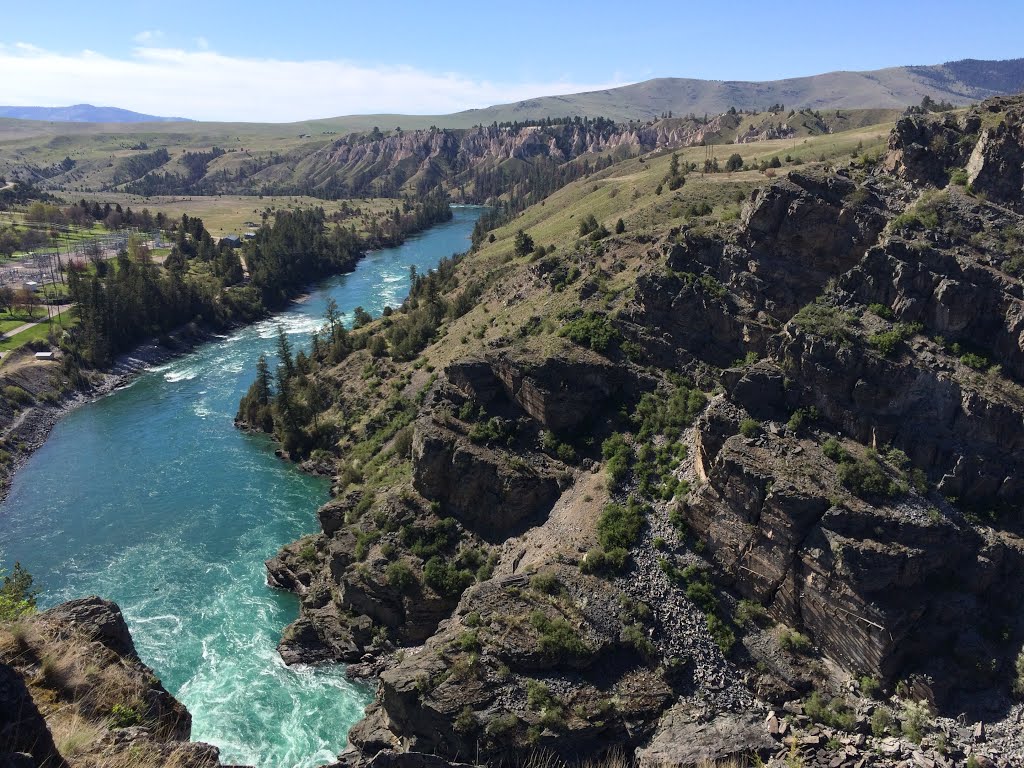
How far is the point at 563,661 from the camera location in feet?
120

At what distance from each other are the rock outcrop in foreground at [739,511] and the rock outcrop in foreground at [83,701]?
1352 centimetres

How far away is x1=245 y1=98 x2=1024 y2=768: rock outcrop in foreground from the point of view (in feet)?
112

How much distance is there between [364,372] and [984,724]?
67398mm

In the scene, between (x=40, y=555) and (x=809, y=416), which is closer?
(x=809, y=416)

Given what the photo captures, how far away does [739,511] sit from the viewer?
4000cm

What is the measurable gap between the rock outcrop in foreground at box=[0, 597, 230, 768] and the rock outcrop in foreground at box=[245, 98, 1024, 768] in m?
13.5

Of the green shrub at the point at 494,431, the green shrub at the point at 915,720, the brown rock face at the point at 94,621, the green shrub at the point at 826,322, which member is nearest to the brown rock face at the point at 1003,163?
the green shrub at the point at 826,322

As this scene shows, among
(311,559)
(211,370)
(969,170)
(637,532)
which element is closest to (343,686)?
(311,559)

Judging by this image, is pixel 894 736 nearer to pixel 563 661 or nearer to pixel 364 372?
pixel 563 661

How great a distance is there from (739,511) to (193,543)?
44.8m

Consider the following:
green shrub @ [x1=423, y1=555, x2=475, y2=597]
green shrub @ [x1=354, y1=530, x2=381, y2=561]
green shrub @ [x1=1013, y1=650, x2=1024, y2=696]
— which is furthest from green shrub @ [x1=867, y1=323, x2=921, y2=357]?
green shrub @ [x1=354, y1=530, x2=381, y2=561]

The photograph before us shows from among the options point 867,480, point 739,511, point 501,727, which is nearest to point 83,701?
point 501,727

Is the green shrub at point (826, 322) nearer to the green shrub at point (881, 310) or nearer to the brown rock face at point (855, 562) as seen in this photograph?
the green shrub at point (881, 310)

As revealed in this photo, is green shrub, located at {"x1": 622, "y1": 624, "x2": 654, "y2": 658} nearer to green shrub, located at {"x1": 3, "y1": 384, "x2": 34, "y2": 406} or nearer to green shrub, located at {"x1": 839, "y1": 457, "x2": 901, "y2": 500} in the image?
green shrub, located at {"x1": 839, "y1": 457, "x2": 901, "y2": 500}
